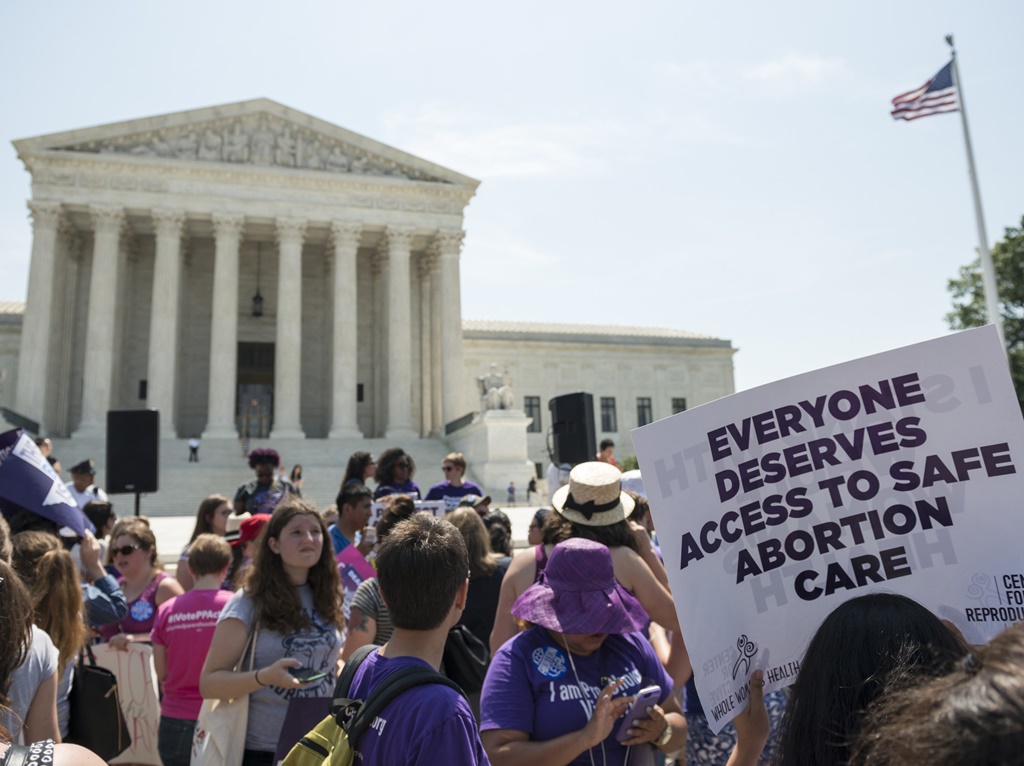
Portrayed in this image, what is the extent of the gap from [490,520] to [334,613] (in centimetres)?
238

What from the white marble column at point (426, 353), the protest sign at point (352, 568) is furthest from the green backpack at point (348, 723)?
the white marble column at point (426, 353)

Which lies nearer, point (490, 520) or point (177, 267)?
point (490, 520)

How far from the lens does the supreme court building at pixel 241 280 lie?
112ft

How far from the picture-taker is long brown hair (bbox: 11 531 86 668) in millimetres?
3660

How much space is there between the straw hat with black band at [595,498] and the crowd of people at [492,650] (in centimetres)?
1

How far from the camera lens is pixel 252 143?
3669cm

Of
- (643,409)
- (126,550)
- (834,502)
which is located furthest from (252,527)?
(643,409)

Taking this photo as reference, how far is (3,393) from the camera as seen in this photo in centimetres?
3678

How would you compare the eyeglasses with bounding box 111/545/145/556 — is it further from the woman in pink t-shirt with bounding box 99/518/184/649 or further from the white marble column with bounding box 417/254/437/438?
the white marble column with bounding box 417/254/437/438

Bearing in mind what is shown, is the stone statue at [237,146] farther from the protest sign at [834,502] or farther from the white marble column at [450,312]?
the protest sign at [834,502]

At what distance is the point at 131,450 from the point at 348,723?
1196cm

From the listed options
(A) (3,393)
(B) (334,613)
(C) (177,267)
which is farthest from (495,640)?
(A) (3,393)

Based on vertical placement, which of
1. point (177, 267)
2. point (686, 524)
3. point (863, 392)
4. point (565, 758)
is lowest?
point (565, 758)

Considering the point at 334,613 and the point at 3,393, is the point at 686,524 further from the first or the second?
the point at 3,393
